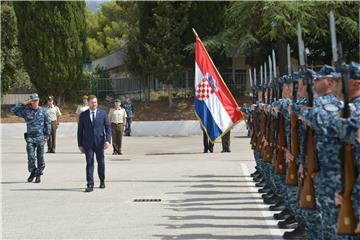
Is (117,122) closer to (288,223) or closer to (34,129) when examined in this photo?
(34,129)

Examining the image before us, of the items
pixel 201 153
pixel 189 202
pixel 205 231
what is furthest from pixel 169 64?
pixel 205 231

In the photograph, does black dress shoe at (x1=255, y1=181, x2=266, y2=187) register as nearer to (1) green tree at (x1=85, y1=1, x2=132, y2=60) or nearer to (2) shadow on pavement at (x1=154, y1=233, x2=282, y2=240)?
(2) shadow on pavement at (x1=154, y1=233, x2=282, y2=240)

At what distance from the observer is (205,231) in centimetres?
800

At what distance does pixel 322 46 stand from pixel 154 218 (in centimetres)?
2880

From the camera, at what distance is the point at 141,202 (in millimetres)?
10539

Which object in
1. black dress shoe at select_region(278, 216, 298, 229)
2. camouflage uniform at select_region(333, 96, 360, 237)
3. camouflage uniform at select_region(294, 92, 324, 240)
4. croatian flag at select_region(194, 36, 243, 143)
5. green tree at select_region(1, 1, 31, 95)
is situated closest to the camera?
camouflage uniform at select_region(333, 96, 360, 237)

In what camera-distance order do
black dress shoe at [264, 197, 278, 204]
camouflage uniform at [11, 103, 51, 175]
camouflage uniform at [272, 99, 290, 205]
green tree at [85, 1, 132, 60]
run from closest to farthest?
1. camouflage uniform at [272, 99, 290, 205]
2. black dress shoe at [264, 197, 278, 204]
3. camouflage uniform at [11, 103, 51, 175]
4. green tree at [85, 1, 132, 60]

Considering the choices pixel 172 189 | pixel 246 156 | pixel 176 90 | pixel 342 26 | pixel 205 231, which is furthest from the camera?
pixel 176 90

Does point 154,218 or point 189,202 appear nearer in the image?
point 154,218

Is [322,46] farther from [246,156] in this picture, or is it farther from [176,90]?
[246,156]

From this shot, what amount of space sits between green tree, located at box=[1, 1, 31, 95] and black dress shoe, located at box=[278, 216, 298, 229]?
102 feet

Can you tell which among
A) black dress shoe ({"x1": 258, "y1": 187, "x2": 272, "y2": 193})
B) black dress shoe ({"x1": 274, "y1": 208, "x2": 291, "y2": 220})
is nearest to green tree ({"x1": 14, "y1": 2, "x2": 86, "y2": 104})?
black dress shoe ({"x1": 258, "y1": 187, "x2": 272, "y2": 193})

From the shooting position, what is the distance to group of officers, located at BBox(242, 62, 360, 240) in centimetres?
487

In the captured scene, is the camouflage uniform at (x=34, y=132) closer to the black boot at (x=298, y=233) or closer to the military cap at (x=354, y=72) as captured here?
the black boot at (x=298, y=233)
